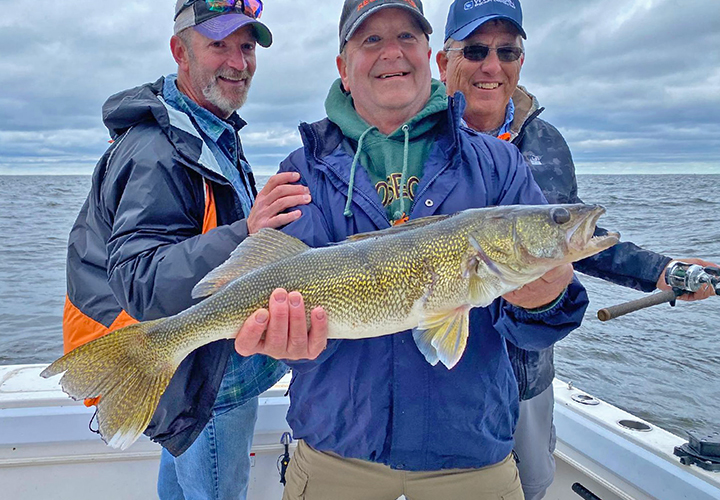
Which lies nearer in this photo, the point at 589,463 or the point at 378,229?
the point at 378,229

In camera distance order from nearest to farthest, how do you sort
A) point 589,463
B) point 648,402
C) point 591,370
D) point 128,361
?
point 128,361 → point 589,463 → point 648,402 → point 591,370

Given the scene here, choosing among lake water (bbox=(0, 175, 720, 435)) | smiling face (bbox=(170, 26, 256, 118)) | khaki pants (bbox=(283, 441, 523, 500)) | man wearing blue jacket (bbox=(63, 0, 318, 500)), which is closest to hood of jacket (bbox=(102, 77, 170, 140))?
man wearing blue jacket (bbox=(63, 0, 318, 500))

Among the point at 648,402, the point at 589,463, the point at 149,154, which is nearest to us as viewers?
the point at 149,154

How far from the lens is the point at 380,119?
2.90m

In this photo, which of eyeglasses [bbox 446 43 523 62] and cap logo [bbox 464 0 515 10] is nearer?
cap logo [bbox 464 0 515 10]

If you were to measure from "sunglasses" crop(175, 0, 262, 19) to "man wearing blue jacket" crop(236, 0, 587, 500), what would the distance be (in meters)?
0.98

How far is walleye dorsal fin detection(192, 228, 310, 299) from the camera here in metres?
2.61

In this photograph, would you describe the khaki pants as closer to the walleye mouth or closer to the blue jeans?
the blue jeans

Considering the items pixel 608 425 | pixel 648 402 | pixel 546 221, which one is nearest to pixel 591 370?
pixel 648 402

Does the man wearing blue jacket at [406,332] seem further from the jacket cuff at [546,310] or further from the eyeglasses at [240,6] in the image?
the eyeglasses at [240,6]

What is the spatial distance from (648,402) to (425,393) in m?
7.21

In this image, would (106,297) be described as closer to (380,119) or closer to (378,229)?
(378,229)

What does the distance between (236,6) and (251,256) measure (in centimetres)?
193

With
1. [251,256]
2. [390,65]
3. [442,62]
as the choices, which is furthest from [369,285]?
[442,62]
